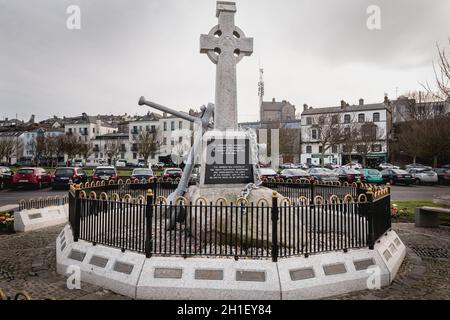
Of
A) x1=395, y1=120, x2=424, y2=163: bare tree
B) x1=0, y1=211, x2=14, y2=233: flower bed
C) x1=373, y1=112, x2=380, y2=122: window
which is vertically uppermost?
x1=373, y1=112, x2=380, y2=122: window

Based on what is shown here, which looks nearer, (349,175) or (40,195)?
(40,195)

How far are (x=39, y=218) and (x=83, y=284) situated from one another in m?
6.78

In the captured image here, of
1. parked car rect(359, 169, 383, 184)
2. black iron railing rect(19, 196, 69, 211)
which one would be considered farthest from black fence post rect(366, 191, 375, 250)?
parked car rect(359, 169, 383, 184)

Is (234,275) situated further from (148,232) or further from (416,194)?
(416,194)

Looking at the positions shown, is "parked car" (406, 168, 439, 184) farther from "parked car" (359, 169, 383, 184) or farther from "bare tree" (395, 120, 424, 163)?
"bare tree" (395, 120, 424, 163)

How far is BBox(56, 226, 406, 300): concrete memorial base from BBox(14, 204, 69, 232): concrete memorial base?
5.77 m

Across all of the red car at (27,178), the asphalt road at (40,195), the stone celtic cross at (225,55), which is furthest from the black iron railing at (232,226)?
the red car at (27,178)

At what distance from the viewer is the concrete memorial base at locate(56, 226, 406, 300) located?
17.7ft

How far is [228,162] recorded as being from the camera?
27.9 feet

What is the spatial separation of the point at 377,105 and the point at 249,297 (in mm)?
61483

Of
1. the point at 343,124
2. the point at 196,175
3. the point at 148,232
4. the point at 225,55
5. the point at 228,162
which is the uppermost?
the point at 343,124

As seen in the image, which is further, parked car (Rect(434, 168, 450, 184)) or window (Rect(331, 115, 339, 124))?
window (Rect(331, 115, 339, 124))

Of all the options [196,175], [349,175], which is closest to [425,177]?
[349,175]

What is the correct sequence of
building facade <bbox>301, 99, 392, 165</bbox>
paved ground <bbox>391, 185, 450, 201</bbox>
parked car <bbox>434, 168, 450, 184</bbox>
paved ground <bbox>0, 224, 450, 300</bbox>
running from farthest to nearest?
building facade <bbox>301, 99, 392, 165</bbox> < parked car <bbox>434, 168, 450, 184</bbox> < paved ground <bbox>391, 185, 450, 201</bbox> < paved ground <bbox>0, 224, 450, 300</bbox>
